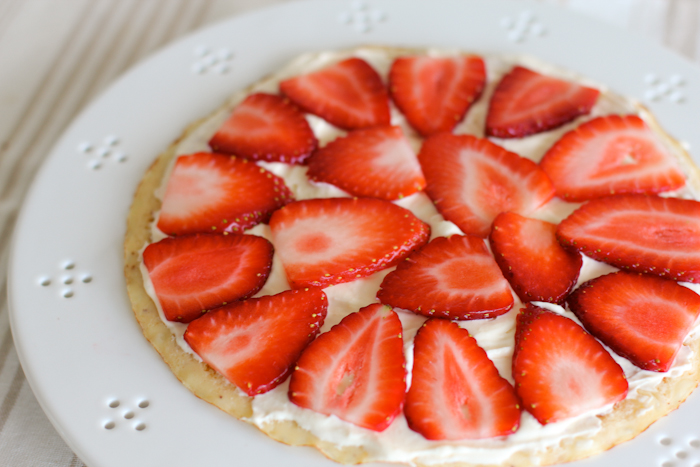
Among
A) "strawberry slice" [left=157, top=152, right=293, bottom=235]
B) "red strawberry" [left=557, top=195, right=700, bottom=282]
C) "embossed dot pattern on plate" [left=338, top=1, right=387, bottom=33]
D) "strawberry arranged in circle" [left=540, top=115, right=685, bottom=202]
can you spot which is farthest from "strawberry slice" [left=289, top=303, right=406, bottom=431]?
"embossed dot pattern on plate" [left=338, top=1, right=387, bottom=33]

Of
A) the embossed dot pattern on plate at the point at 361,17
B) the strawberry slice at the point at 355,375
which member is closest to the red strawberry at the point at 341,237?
the strawberry slice at the point at 355,375

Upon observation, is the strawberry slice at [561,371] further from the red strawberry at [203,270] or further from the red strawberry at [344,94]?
the red strawberry at [344,94]

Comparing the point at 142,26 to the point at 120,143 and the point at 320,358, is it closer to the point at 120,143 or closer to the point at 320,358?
the point at 120,143

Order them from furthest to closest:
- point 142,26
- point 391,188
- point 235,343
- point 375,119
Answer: point 142,26
point 375,119
point 391,188
point 235,343

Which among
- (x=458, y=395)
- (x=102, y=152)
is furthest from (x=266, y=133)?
(x=458, y=395)

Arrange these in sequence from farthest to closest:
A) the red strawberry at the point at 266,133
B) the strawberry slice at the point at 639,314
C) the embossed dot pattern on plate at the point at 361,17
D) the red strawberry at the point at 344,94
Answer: the embossed dot pattern on plate at the point at 361,17
the red strawberry at the point at 344,94
the red strawberry at the point at 266,133
the strawberry slice at the point at 639,314

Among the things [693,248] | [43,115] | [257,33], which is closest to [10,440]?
[43,115]
